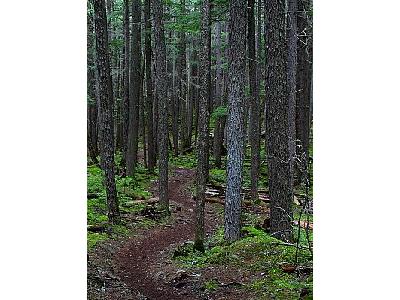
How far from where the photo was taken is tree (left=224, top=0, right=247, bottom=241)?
9.11m

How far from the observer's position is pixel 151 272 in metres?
8.72

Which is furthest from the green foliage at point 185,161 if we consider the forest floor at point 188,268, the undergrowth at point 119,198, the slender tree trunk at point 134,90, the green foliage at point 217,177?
the forest floor at point 188,268

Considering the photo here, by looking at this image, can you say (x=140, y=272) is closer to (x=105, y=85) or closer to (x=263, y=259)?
(x=263, y=259)

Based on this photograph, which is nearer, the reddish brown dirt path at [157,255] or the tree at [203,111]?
the reddish brown dirt path at [157,255]

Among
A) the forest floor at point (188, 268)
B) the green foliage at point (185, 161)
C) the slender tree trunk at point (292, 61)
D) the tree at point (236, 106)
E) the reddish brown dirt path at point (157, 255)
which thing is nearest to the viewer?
the forest floor at point (188, 268)

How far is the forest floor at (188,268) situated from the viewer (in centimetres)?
700

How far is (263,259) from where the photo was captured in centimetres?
786

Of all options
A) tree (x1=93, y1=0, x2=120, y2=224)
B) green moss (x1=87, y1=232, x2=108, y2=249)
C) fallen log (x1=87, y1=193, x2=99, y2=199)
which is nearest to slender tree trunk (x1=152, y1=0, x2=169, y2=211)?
fallen log (x1=87, y1=193, x2=99, y2=199)

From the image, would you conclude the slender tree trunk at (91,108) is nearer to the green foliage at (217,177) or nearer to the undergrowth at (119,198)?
the undergrowth at (119,198)

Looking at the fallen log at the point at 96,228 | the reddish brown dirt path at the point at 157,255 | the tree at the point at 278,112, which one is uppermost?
the tree at the point at 278,112

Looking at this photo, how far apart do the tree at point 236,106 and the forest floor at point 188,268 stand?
0.78 m
